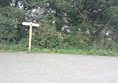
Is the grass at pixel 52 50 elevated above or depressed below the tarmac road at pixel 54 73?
below

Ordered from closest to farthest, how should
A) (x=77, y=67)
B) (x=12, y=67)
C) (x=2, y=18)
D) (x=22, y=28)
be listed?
1. (x=12, y=67)
2. (x=77, y=67)
3. (x=2, y=18)
4. (x=22, y=28)

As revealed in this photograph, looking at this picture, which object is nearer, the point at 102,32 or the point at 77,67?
the point at 77,67

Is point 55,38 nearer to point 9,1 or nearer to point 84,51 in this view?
point 84,51

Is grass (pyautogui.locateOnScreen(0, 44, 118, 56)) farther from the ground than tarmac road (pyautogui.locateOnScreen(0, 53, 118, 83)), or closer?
closer

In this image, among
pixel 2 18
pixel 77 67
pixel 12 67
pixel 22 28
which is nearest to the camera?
pixel 12 67

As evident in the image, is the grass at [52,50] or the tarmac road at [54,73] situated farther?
the grass at [52,50]

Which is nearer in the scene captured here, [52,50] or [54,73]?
[54,73]

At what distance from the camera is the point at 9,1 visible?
43.6 feet

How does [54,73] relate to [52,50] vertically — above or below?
above

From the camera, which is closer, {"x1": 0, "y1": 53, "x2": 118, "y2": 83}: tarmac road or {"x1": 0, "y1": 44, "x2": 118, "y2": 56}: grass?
{"x1": 0, "y1": 53, "x2": 118, "y2": 83}: tarmac road

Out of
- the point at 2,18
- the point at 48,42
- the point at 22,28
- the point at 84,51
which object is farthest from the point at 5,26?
the point at 84,51

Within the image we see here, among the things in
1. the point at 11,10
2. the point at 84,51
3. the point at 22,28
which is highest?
the point at 11,10

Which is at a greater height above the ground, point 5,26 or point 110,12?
point 110,12

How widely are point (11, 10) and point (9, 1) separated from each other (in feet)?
4.45
